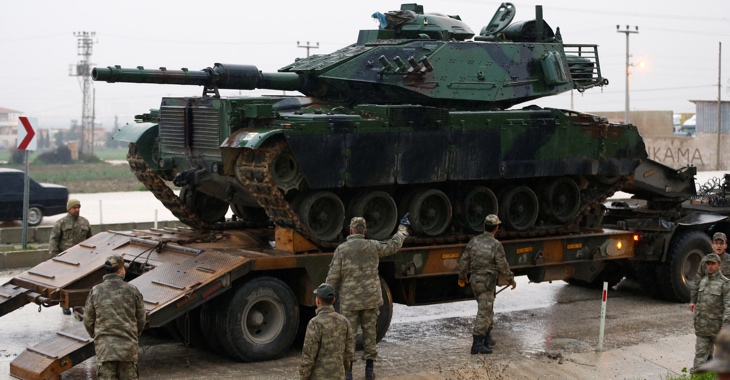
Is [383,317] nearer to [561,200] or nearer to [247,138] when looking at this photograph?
[247,138]

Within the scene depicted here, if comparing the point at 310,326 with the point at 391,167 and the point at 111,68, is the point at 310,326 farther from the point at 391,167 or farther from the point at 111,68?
the point at 111,68

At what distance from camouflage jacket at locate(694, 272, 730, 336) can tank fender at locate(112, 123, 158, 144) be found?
7.61 metres

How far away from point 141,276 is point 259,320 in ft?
4.75

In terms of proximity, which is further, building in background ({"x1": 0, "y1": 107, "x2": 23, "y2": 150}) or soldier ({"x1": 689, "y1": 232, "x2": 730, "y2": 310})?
building in background ({"x1": 0, "y1": 107, "x2": 23, "y2": 150})

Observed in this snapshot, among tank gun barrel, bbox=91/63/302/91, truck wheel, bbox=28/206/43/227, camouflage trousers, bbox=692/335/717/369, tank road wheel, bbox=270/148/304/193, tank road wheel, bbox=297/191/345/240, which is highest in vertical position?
tank gun barrel, bbox=91/63/302/91

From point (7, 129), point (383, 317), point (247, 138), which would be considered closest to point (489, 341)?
point (383, 317)

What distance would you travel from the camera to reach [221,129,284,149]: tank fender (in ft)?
39.9

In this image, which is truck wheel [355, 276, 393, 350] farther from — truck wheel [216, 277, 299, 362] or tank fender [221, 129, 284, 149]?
tank fender [221, 129, 284, 149]

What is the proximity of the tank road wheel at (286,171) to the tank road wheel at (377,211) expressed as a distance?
1.06 meters

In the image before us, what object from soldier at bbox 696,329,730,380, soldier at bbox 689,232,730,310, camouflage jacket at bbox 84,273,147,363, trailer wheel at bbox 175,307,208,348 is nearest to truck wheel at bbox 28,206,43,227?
trailer wheel at bbox 175,307,208,348

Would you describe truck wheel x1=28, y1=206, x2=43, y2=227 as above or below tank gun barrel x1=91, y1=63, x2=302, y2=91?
below

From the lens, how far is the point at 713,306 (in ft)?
36.8

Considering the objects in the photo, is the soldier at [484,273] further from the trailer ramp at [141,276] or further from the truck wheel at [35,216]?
the truck wheel at [35,216]

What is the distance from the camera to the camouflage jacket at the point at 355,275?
11328 millimetres
